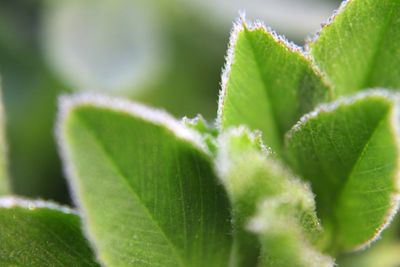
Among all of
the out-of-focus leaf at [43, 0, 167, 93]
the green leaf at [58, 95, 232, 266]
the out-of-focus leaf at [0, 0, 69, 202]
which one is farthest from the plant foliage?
the out-of-focus leaf at [43, 0, 167, 93]

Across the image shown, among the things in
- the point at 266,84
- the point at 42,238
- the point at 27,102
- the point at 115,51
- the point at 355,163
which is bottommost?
the point at 42,238

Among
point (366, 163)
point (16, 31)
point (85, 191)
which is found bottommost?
point (85, 191)

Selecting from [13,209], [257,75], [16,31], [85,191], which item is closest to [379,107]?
[257,75]

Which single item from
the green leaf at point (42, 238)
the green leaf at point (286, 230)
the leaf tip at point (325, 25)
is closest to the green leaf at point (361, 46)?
the leaf tip at point (325, 25)

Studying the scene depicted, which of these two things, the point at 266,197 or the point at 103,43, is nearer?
the point at 266,197

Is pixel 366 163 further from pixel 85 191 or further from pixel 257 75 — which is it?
pixel 85 191

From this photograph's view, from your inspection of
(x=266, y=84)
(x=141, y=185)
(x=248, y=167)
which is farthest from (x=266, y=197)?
(x=266, y=84)

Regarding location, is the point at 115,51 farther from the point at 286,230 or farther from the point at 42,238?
the point at 286,230

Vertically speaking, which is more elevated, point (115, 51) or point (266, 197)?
point (115, 51)
